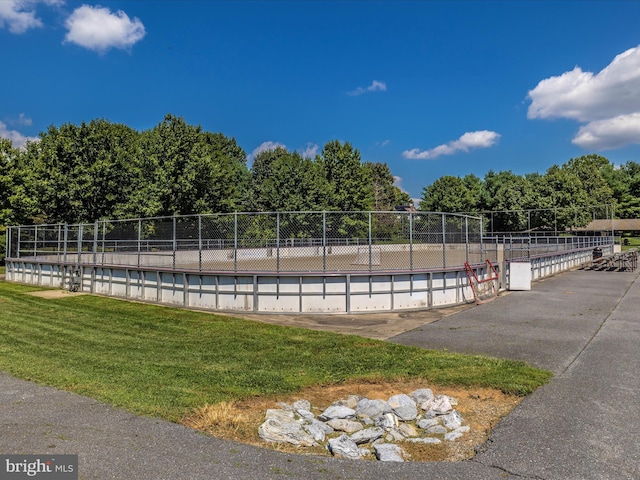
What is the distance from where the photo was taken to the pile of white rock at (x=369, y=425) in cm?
446

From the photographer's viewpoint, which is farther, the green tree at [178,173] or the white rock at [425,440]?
the green tree at [178,173]

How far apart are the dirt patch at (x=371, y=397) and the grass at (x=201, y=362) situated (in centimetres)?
24

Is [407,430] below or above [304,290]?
below

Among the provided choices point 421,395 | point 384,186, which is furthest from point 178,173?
point 384,186

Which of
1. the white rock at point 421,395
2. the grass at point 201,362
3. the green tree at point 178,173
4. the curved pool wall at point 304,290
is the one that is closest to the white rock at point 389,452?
the white rock at point 421,395

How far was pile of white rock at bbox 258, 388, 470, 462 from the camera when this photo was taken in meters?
4.46

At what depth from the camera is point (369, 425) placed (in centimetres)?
511

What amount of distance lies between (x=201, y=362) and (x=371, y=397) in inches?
133

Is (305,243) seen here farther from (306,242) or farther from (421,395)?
(421,395)

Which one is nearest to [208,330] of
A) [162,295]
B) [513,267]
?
[162,295]

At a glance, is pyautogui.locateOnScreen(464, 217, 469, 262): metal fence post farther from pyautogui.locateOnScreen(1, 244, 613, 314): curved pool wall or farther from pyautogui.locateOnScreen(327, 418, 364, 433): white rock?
pyautogui.locateOnScreen(327, 418, 364, 433): white rock

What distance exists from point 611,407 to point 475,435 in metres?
2.09

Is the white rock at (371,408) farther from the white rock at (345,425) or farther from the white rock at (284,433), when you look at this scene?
the white rock at (284,433)

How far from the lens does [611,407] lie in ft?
17.6
